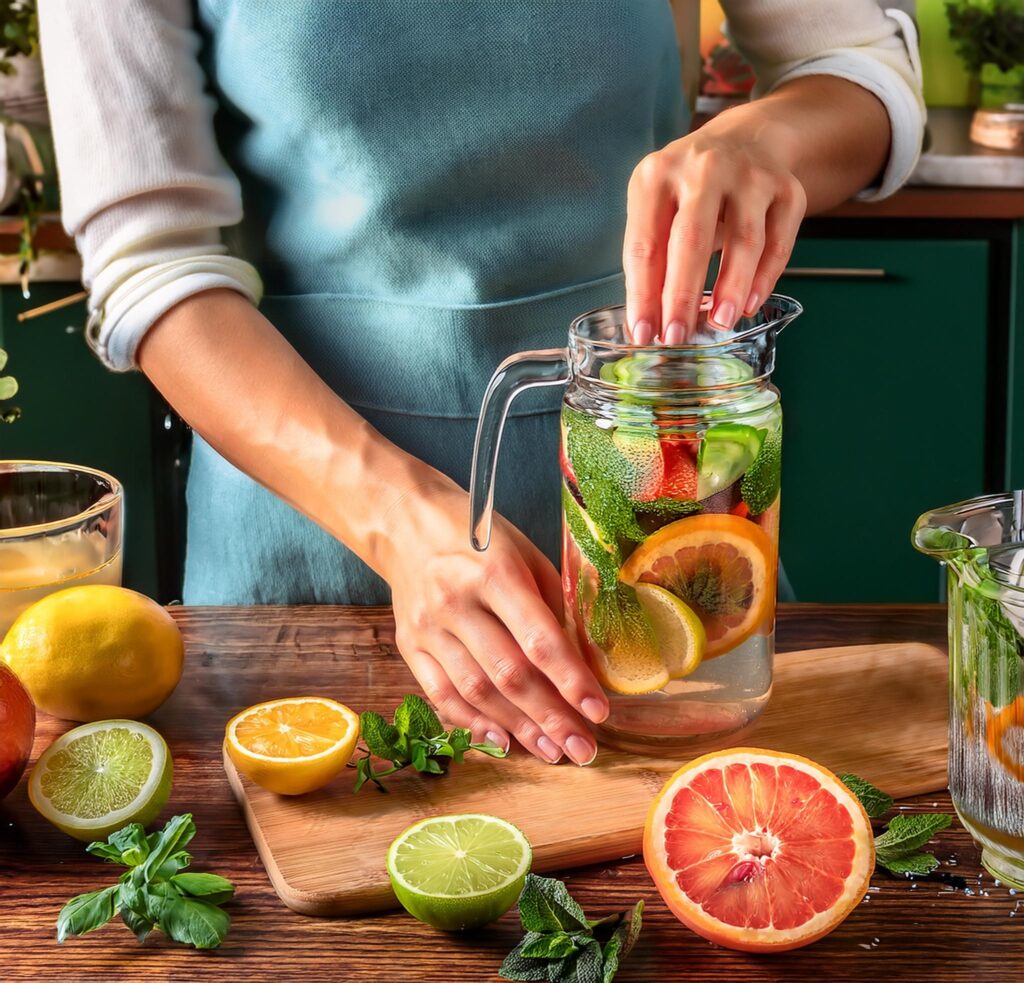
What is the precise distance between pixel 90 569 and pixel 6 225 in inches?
45.8

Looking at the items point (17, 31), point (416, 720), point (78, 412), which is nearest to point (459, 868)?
point (416, 720)

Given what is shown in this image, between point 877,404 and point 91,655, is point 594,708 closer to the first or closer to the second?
point 91,655

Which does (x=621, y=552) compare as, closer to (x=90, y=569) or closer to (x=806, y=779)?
(x=806, y=779)

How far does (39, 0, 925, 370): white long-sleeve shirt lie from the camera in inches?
36.7

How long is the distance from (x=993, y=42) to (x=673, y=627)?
203cm

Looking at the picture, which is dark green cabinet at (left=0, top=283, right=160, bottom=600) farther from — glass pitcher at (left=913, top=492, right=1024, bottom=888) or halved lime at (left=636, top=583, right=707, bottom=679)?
glass pitcher at (left=913, top=492, right=1024, bottom=888)

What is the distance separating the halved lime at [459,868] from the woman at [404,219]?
→ 0.41 ft

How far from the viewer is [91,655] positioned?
0.78 metres

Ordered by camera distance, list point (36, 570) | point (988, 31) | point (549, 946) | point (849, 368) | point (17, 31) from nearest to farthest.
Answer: point (549, 946), point (36, 570), point (17, 31), point (849, 368), point (988, 31)

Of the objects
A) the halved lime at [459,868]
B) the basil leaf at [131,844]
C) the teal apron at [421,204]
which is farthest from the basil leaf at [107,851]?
the teal apron at [421,204]

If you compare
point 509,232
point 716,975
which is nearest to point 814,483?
point 509,232

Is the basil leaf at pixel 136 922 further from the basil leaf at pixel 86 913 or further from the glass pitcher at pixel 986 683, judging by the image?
the glass pitcher at pixel 986 683

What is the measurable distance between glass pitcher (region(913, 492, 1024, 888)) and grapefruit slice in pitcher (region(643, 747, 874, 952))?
0.06 m

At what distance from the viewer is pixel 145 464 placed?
6.70 feet
